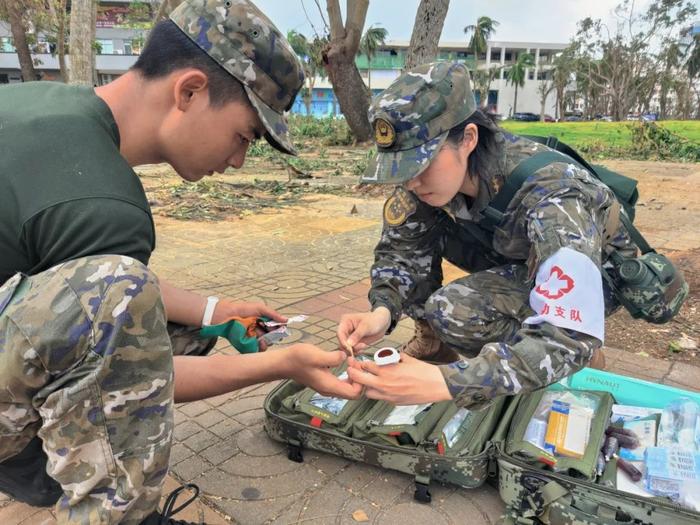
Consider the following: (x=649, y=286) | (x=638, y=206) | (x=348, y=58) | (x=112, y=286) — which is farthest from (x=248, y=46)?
(x=348, y=58)

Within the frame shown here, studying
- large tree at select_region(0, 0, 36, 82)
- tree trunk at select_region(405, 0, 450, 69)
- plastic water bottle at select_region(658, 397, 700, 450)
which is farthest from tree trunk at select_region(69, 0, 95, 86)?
plastic water bottle at select_region(658, 397, 700, 450)

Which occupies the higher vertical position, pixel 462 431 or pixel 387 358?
pixel 387 358

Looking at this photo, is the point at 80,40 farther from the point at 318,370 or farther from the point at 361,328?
the point at 318,370

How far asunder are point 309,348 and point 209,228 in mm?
5019

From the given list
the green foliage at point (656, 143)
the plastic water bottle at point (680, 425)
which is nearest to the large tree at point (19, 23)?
the green foliage at point (656, 143)

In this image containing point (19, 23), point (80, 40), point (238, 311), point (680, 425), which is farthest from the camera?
point (19, 23)

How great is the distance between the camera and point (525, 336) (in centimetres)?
163

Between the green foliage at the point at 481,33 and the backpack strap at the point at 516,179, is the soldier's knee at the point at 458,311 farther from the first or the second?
the green foliage at the point at 481,33

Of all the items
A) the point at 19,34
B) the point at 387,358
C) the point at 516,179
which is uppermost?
the point at 19,34

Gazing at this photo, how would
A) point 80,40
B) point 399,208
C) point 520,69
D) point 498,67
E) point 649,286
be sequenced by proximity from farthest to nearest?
point 498,67, point 520,69, point 80,40, point 399,208, point 649,286

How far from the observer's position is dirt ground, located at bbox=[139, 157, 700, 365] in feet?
10.9

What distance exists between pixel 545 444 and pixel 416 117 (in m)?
1.18

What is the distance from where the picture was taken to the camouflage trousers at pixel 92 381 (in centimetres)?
121

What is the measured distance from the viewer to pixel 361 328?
2.12 meters
